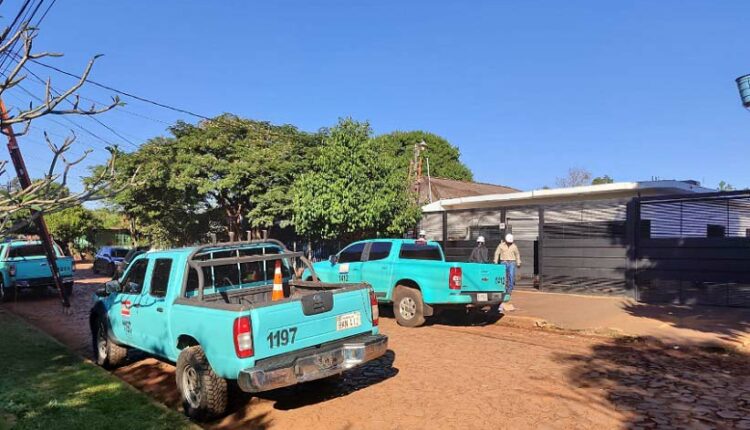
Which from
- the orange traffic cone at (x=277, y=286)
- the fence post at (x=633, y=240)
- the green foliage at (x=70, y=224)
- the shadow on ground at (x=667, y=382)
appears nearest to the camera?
the shadow on ground at (x=667, y=382)

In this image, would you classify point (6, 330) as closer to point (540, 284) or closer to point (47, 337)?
point (47, 337)

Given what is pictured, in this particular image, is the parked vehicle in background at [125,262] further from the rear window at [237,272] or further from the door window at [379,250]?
the rear window at [237,272]

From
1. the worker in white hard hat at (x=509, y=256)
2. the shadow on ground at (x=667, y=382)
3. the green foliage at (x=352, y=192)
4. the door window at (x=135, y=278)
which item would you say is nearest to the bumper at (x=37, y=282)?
the green foliage at (x=352, y=192)

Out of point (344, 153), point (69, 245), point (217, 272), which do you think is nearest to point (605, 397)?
point (217, 272)

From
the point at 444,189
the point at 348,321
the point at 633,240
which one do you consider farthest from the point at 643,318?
the point at 444,189

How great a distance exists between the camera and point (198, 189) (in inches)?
803

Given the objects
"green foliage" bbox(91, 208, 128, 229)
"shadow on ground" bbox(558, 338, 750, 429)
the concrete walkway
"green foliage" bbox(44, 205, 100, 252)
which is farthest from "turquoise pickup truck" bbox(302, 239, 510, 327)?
"green foliage" bbox(91, 208, 128, 229)

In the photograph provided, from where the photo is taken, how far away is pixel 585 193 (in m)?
16.9

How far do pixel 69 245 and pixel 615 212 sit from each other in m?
39.7

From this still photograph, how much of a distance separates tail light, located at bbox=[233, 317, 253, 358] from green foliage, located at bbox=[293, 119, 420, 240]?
1120cm

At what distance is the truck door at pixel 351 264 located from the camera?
37.2 feet

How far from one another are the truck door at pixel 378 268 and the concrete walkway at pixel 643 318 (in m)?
2.71

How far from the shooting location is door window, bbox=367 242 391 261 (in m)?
11.1

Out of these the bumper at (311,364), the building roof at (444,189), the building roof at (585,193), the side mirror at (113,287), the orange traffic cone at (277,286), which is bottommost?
the bumper at (311,364)
